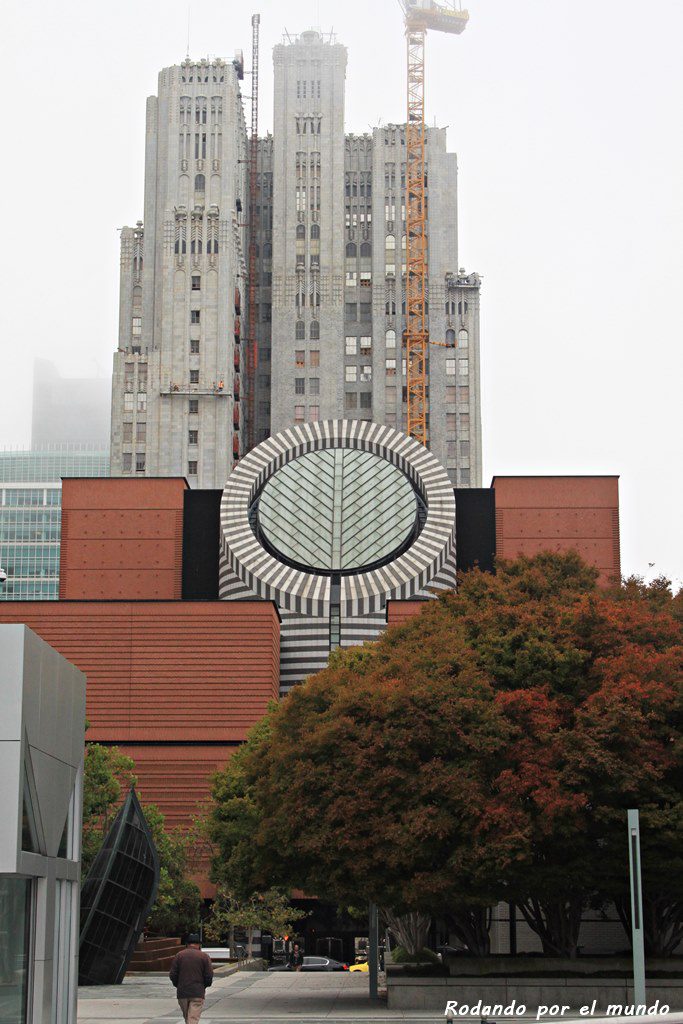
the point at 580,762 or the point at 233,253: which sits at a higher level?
the point at 233,253

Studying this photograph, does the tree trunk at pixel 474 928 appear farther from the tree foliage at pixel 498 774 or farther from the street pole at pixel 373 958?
the street pole at pixel 373 958

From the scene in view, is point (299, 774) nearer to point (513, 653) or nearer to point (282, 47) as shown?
point (513, 653)


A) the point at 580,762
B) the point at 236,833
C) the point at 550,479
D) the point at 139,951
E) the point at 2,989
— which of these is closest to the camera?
the point at 2,989

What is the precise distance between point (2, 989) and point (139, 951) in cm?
3651

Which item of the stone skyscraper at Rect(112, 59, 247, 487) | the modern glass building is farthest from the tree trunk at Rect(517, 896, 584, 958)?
the modern glass building

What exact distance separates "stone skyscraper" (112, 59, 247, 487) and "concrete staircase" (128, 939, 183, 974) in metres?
87.8

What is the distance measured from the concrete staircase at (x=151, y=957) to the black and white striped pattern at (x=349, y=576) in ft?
116

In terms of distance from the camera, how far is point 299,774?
139 feet

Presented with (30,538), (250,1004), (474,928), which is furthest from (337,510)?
(30,538)

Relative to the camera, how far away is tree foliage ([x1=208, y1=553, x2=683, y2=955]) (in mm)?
39625

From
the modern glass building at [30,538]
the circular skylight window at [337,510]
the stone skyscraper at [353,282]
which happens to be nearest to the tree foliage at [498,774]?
the circular skylight window at [337,510]

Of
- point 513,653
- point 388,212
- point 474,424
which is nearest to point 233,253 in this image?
point 388,212

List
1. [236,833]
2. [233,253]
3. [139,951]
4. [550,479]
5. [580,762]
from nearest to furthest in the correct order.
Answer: [580,762], [139,951], [236,833], [550,479], [233,253]

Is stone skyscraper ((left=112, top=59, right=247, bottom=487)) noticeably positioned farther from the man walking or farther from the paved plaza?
the man walking
